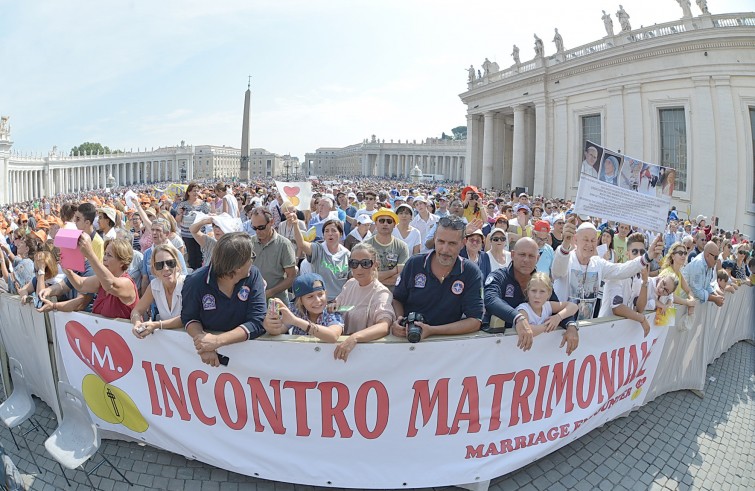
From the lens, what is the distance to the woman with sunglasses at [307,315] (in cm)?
320

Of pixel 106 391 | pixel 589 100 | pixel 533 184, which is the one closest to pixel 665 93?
pixel 589 100

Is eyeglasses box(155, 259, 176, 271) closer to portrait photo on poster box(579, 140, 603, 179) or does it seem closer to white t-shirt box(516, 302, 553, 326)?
white t-shirt box(516, 302, 553, 326)

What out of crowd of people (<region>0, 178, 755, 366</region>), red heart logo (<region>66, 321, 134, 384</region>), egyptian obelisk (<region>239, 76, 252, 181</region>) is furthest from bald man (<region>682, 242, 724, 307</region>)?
egyptian obelisk (<region>239, 76, 252, 181</region>)

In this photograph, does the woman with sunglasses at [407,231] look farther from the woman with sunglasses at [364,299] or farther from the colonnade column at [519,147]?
the colonnade column at [519,147]

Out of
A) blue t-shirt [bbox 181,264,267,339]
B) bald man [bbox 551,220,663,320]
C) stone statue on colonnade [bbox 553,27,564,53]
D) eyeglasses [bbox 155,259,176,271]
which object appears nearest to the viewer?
blue t-shirt [bbox 181,264,267,339]

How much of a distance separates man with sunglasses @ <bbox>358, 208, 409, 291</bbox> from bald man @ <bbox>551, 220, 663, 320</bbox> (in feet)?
5.68

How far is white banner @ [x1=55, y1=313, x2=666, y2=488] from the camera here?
3348 mm

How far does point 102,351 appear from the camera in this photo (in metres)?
3.86

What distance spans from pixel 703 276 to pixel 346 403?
215 inches

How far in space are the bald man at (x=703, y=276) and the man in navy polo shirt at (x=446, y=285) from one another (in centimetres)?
403

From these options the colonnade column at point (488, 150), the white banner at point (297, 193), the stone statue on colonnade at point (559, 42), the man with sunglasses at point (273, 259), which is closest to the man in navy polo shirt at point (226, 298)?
the man with sunglasses at point (273, 259)

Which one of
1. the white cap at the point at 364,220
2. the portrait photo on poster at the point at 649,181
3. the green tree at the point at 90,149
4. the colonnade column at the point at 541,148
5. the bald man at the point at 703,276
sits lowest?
the bald man at the point at 703,276

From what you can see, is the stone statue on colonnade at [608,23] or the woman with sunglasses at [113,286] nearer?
the woman with sunglasses at [113,286]

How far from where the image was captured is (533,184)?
1486 inches
